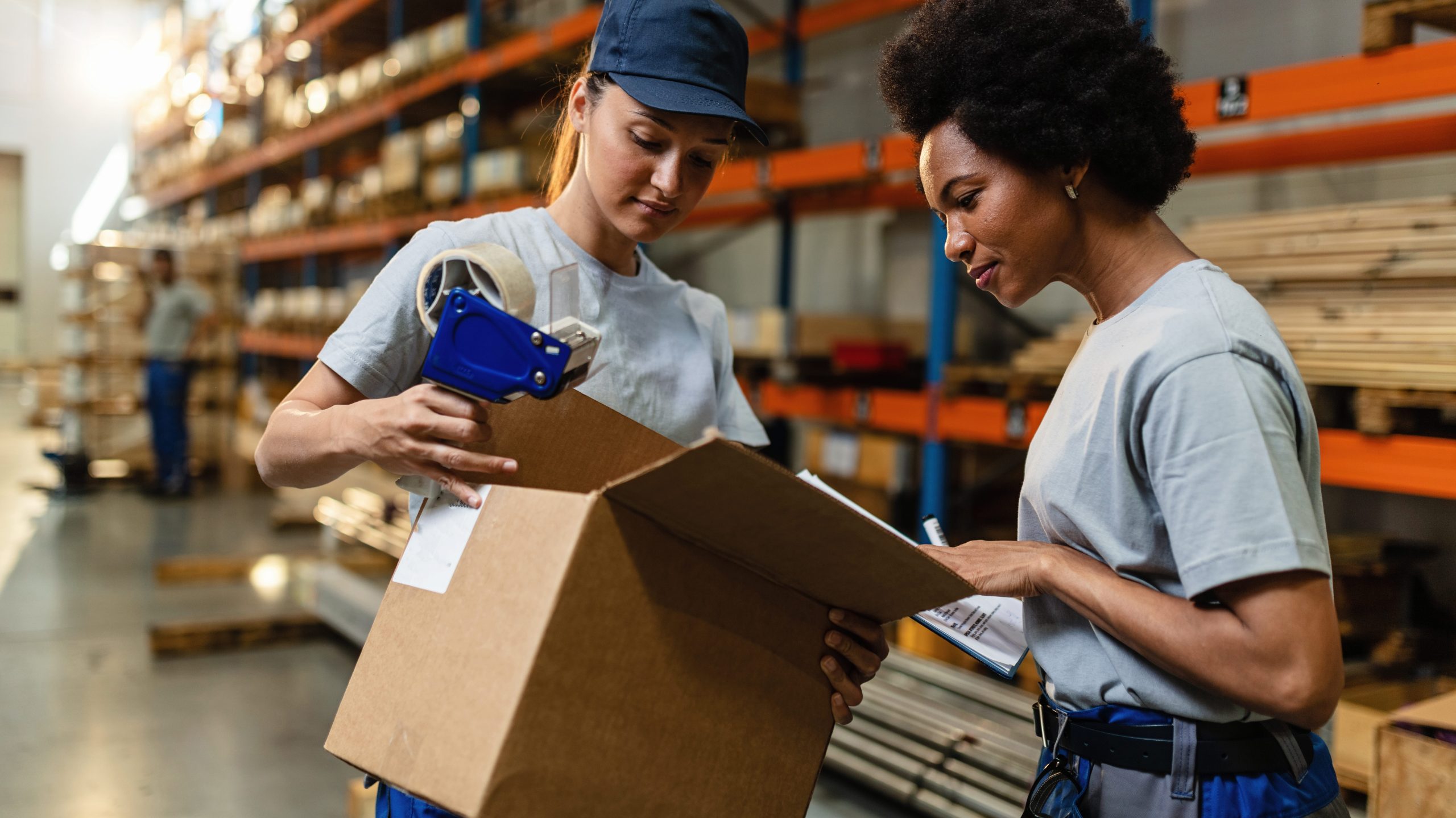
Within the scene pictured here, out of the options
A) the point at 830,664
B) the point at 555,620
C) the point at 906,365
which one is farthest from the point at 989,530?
the point at 555,620

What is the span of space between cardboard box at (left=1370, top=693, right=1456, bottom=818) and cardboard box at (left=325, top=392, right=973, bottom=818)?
4.94 ft

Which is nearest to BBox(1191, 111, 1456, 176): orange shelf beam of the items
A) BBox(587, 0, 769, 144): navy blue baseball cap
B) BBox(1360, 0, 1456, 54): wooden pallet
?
BBox(1360, 0, 1456, 54): wooden pallet

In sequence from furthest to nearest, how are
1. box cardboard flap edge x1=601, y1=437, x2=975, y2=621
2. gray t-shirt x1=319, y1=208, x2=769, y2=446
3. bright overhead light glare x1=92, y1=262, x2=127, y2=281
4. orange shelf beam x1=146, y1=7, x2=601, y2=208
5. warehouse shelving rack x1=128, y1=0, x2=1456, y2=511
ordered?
1. bright overhead light glare x1=92, y1=262, x2=127, y2=281
2. orange shelf beam x1=146, y1=7, x2=601, y2=208
3. warehouse shelving rack x1=128, y1=0, x2=1456, y2=511
4. gray t-shirt x1=319, y1=208, x2=769, y2=446
5. box cardboard flap edge x1=601, y1=437, x2=975, y2=621

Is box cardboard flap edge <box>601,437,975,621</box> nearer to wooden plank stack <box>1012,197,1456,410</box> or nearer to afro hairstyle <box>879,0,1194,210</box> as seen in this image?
afro hairstyle <box>879,0,1194,210</box>

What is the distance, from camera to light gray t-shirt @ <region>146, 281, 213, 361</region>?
30.1 ft

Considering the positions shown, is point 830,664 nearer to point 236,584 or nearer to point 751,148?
point 751,148

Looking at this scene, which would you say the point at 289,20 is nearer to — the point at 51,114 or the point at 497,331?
the point at 497,331

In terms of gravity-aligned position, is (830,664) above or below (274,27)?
below

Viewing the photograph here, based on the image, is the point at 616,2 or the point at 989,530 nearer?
the point at 616,2

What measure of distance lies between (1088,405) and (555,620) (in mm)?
626

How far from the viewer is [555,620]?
0.97 m

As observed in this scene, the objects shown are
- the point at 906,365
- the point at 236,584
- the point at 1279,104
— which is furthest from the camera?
the point at 236,584

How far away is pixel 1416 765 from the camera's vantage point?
6.84 feet

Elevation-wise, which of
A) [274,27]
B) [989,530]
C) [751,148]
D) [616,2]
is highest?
[274,27]
